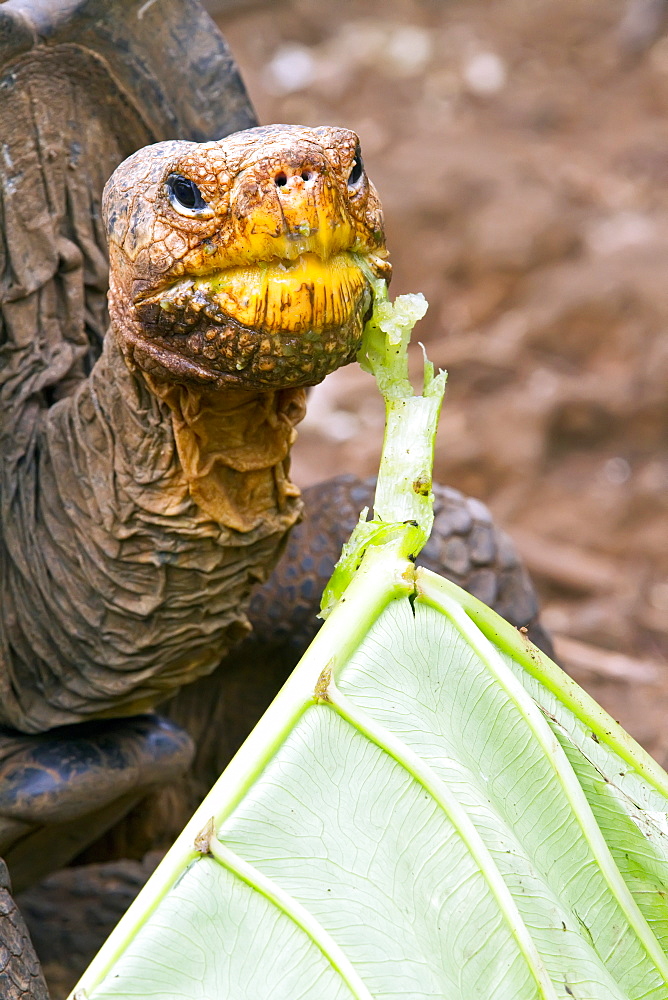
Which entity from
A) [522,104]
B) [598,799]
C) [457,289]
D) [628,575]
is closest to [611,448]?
[628,575]

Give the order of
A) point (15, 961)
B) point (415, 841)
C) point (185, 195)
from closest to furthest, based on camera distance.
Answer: point (415, 841)
point (185, 195)
point (15, 961)

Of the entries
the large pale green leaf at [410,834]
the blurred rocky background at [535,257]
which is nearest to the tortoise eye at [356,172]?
the large pale green leaf at [410,834]

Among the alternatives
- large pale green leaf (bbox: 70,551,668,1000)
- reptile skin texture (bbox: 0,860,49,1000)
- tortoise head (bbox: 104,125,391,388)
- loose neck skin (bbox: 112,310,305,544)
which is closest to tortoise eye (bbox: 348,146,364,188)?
tortoise head (bbox: 104,125,391,388)

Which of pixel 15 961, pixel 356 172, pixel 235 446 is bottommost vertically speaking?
pixel 15 961

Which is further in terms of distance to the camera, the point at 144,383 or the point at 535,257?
the point at 535,257

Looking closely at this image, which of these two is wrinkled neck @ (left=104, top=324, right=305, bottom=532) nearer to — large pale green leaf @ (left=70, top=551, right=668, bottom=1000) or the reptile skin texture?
large pale green leaf @ (left=70, top=551, right=668, bottom=1000)

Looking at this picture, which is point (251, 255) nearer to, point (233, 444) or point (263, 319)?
point (263, 319)

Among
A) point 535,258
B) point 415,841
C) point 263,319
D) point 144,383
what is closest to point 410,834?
point 415,841
